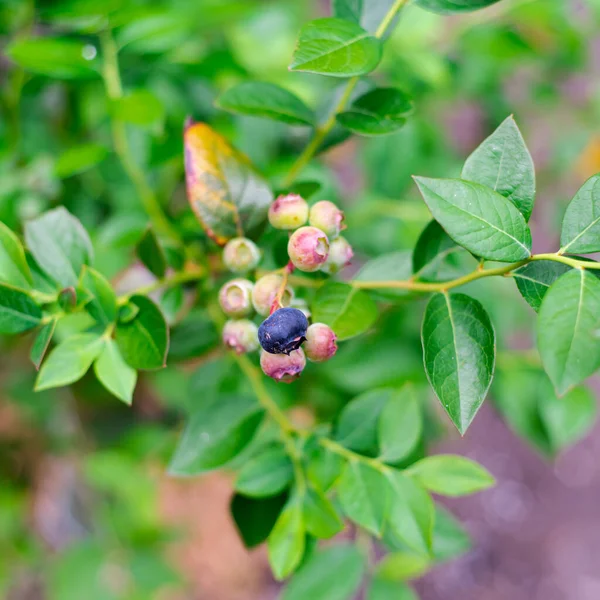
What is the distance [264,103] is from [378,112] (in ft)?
0.34

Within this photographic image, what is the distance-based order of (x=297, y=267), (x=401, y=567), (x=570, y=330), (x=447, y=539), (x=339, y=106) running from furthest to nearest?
(x=401, y=567) < (x=447, y=539) < (x=339, y=106) < (x=297, y=267) < (x=570, y=330)

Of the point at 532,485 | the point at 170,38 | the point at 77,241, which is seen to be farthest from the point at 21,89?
the point at 532,485

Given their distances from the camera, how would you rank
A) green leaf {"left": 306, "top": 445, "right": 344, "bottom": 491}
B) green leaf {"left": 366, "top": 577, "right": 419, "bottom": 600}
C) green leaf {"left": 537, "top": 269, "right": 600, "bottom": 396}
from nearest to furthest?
green leaf {"left": 537, "top": 269, "right": 600, "bottom": 396}
green leaf {"left": 306, "top": 445, "right": 344, "bottom": 491}
green leaf {"left": 366, "top": 577, "right": 419, "bottom": 600}

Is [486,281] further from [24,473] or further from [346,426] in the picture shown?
[24,473]

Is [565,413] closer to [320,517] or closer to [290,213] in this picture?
[320,517]

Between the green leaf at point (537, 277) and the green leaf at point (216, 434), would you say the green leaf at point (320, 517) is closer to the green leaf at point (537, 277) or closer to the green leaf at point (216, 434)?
the green leaf at point (216, 434)

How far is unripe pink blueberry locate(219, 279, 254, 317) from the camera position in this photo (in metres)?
0.48

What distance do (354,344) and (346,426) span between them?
0.33m

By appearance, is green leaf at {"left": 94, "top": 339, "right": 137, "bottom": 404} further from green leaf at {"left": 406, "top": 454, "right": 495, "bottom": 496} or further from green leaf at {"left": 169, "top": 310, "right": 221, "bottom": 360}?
green leaf at {"left": 406, "top": 454, "right": 495, "bottom": 496}

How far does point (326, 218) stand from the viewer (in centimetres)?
46

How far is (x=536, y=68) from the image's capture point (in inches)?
54.7

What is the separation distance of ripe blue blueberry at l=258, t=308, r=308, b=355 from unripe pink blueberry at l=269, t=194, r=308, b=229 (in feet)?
0.31

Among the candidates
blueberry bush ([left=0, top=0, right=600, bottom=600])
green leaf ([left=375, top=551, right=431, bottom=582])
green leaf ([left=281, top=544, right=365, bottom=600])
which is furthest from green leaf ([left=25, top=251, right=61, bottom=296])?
green leaf ([left=375, top=551, right=431, bottom=582])

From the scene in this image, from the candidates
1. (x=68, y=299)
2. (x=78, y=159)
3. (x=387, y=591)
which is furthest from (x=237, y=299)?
(x=387, y=591)
